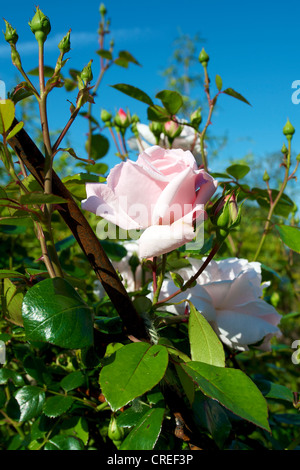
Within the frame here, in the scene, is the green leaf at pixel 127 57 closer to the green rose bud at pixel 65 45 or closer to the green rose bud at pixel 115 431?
the green rose bud at pixel 65 45

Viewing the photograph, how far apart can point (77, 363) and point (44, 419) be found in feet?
0.31

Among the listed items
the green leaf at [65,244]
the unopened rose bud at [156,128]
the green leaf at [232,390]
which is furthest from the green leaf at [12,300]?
the unopened rose bud at [156,128]

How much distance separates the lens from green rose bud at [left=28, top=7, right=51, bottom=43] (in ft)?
1.40

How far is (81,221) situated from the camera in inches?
17.0

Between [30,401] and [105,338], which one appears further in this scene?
[30,401]

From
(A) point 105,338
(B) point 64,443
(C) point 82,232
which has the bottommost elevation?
(B) point 64,443

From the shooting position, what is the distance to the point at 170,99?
71 cm

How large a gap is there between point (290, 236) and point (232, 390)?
341mm

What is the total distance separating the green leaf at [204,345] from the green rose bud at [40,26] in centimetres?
34

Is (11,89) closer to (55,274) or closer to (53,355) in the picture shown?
(55,274)

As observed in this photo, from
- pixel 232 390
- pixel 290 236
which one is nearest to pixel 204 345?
pixel 232 390

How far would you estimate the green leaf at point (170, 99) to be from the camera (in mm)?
702

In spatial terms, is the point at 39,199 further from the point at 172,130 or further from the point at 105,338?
the point at 172,130
